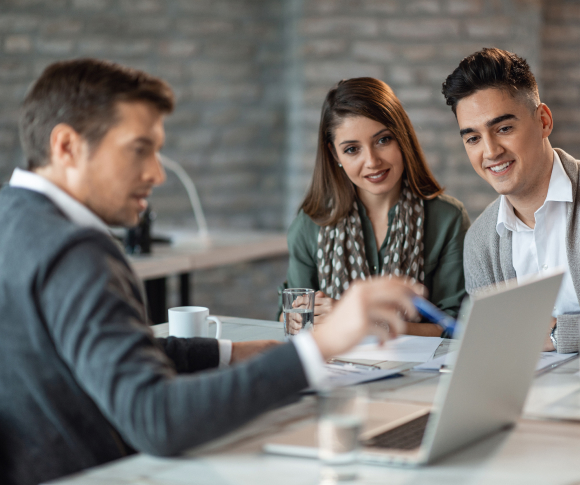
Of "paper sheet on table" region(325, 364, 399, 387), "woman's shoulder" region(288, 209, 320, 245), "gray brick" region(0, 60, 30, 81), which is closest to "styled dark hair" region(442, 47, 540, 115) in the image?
"woman's shoulder" region(288, 209, 320, 245)

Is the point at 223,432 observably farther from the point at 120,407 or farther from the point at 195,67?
the point at 195,67

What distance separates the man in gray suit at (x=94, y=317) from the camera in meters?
0.89

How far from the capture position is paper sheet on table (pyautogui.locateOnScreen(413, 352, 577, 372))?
4.50ft

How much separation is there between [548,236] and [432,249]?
0.41 meters

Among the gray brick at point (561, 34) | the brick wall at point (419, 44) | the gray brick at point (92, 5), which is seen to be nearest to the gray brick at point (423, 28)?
the brick wall at point (419, 44)

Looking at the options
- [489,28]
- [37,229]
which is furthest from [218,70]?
[37,229]

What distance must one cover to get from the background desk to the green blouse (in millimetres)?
720

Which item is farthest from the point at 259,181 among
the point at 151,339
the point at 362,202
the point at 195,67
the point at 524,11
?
the point at 151,339

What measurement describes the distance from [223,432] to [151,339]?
15 cm

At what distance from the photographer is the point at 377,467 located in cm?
91

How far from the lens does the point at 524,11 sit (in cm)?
396

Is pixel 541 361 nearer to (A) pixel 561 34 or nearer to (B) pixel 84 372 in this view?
(B) pixel 84 372

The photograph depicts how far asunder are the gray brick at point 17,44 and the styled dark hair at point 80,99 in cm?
318

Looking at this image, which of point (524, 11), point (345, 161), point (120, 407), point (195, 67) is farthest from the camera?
point (195, 67)
